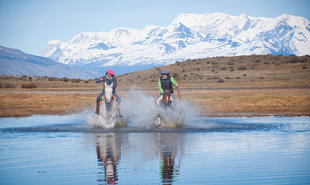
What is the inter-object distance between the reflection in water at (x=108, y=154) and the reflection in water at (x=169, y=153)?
3.61ft

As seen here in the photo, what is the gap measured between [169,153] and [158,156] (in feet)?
1.91

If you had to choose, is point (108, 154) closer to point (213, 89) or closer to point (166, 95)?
point (166, 95)

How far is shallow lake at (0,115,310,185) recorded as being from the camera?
10.4 m

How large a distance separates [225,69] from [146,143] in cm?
7191

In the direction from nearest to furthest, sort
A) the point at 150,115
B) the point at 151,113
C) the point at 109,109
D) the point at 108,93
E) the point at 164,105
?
the point at 108,93
the point at 109,109
the point at 164,105
the point at 151,113
the point at 150,115

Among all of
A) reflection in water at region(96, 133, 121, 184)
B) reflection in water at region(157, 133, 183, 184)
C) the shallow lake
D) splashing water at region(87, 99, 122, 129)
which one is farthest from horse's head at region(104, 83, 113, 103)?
reflection in water at region(157, 133, 183, 184)

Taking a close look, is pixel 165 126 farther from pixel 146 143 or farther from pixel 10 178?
pixel 10 178

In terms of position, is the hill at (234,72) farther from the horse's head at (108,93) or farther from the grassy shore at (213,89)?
the horse's head at (108,93)

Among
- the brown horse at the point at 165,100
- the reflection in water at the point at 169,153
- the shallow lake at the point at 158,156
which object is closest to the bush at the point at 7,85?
the shallow lake at the point at 158,156

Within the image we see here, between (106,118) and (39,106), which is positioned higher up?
(39,106)

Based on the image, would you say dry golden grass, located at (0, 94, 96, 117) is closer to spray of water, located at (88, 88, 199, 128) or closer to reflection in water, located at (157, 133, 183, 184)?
spray of water, located at (88, 88, 199, 128)

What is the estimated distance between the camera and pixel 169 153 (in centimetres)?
1356

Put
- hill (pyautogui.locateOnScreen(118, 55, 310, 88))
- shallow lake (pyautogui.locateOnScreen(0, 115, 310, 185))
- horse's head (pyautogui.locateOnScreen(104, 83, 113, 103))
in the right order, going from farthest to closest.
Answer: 1. hill (pyautogui.locateOnScreen(118, 55, 310, 88))
2. horse's head (pyautogui.locateOnScreen(104, 83, 113, 103))
3. shallow lake (pyautogui.locateOnScreen(0, 115, 310, 185))

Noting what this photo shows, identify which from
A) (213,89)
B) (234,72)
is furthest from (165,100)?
(234,72)
